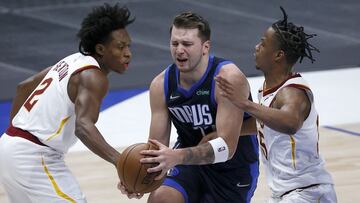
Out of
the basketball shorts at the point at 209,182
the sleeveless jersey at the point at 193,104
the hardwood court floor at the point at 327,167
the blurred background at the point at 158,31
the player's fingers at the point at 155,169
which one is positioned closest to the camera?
the player's fingers at the point at 155,169

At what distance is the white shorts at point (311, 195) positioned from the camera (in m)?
5.59

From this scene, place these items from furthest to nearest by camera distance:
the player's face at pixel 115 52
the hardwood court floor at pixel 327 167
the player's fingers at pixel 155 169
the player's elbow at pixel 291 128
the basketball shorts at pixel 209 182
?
the hardwood court floor at pixel 327 167 → the basketball shorts at pixel 209 182 → the player's face at pixel 115 52 → the player's elbow at pixel 291 128 → the player's fingers at pixel 155 169

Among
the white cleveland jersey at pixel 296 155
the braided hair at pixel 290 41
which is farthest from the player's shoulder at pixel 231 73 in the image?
the braided hair at pixel 290 41

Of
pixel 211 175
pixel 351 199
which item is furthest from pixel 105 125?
pixel 211 175

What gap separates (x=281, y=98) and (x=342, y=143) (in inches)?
141

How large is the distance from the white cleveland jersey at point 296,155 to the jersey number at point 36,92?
1299 millimetres

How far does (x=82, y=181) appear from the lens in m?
8.05

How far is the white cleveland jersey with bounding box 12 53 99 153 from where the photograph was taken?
531cm

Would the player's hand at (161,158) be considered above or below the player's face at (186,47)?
below

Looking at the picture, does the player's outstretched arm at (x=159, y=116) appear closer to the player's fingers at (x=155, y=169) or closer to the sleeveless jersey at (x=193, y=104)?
the sleeveless jersey at (x=193, y=104)

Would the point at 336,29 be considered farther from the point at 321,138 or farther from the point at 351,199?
the point at 351,199

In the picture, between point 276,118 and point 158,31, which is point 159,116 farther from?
point 158,31

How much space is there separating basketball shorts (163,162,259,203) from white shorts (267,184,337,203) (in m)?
0.45

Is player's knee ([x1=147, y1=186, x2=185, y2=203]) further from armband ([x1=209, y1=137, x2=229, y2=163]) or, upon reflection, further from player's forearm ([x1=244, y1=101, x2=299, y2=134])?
player's forearm ([x1=244, y1=101, x2=299, y2=134])
